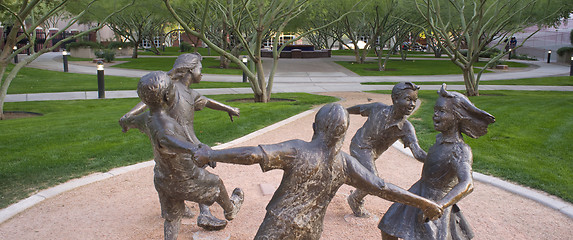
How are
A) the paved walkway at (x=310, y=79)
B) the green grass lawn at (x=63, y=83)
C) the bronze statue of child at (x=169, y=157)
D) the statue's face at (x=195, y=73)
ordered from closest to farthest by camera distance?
the bronze statue of child at (x=169, y=157) → the statue's face at (x=195, y=73) → the paved walkway at (x=310, y=79) → the green grass lawn at (x=63, y=83)

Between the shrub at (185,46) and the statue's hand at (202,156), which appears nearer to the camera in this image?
the statue's hand at (202,156)

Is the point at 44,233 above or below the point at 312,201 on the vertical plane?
below

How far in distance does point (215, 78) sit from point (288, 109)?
12.7 m

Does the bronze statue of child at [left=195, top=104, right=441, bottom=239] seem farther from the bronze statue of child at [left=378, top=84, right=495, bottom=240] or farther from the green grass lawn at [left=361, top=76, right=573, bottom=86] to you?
the green grass lawn at [left=361, top=76, right=573, bottom=86]

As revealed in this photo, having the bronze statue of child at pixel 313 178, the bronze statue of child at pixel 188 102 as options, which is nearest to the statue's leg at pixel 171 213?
the bronze statue of child at pixel 188 102

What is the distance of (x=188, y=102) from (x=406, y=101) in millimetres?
2135

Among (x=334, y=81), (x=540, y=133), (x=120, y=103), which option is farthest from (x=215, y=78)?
(x=540, y=133)

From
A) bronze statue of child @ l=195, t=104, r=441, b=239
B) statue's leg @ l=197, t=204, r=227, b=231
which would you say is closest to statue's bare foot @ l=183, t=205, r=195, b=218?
statue's leg @ l=197, t=204, r=227, b=231

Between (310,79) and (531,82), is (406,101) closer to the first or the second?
(310,79)

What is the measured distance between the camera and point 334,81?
2445 cm

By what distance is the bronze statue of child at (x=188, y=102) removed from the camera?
4762mm

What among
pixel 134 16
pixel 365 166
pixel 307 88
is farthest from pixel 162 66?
pixel 365 166

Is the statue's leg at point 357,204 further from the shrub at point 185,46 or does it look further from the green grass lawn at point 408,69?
the shrub at point 185,46

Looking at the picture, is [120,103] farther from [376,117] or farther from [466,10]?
[466,10]
